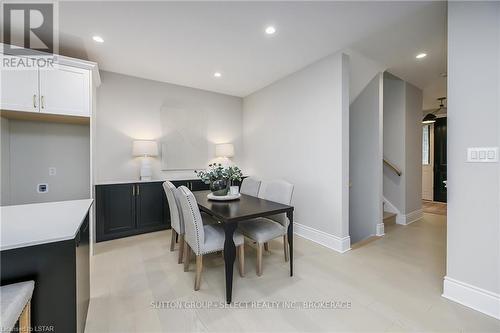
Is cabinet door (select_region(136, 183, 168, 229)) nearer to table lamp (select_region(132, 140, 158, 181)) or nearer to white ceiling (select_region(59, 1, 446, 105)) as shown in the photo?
table lamp (select_region(132, 140, 158, 181))

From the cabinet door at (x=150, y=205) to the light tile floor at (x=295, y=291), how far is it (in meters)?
0.49

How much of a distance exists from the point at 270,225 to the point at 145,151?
2.36m

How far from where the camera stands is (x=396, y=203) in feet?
13.3

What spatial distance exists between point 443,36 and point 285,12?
189 cm

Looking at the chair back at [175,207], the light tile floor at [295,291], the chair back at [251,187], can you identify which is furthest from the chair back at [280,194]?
the chair back at [175,207]

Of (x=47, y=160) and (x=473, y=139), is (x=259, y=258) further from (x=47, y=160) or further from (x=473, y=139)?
(x=47, y=160)

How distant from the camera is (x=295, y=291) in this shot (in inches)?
76.6

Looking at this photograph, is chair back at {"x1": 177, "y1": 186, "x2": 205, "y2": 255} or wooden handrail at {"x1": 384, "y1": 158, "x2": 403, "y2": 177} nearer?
chair back at {"x1": 177, "y1": 186, "x2": 205, "y2": 255}

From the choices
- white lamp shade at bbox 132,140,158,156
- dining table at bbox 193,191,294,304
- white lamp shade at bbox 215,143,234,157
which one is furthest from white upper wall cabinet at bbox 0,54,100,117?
white lamp shade at bbox 215,143,234,157

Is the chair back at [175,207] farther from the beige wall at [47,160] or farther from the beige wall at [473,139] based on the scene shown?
→ the beige wall at [473,139]

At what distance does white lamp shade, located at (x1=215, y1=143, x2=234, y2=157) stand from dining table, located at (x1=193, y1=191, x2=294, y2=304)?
1842 millimetres

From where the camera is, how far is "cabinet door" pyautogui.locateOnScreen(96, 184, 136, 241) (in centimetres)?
305

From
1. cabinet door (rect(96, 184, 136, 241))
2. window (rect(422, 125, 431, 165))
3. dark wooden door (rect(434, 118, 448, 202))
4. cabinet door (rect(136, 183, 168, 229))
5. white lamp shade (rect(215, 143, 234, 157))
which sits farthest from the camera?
window (rect(422, 125, 431, 165))

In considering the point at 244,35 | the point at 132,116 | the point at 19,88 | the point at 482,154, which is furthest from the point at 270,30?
the point at 19,88
